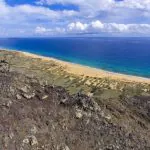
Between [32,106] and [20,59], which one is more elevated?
[32,106]

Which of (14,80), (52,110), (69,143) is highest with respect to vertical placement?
(14,80)

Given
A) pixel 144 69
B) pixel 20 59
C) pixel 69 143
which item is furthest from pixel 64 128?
pixel 144 69

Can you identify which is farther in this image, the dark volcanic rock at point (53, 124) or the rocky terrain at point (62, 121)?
the rocky terrain at point (62, 121)

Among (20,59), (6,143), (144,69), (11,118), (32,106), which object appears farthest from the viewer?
(144,69)

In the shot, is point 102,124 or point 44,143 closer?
point 44,143

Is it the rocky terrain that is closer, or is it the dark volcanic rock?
the dark volcanic rock

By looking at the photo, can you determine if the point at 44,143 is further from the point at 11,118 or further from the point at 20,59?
the point at 20,59

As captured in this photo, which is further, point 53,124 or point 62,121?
point 62,121

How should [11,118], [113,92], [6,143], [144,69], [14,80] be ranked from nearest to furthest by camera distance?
[6,143]
[11,118]
[14,80]
[113,92]
[144,69]
